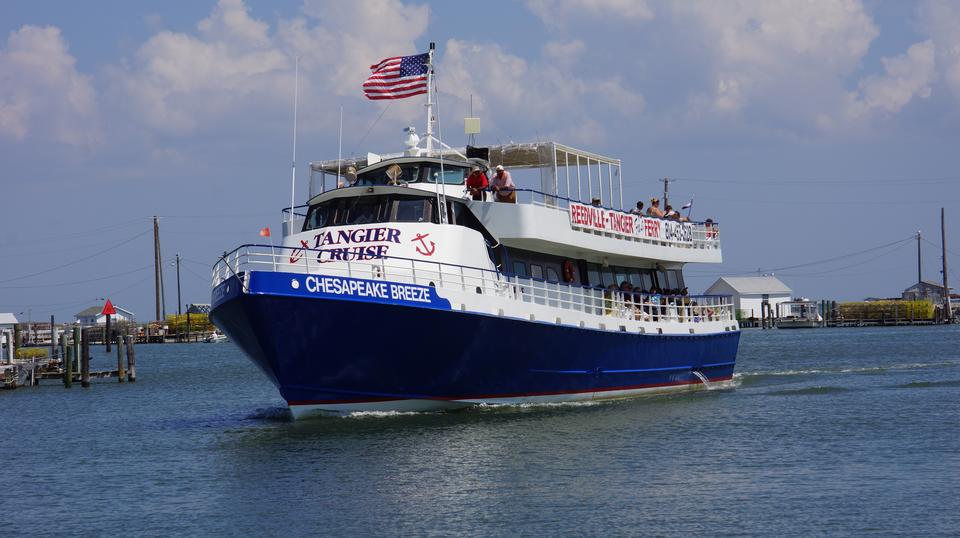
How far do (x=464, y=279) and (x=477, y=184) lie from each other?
3.13 m

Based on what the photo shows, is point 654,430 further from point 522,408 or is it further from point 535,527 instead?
point 535,527

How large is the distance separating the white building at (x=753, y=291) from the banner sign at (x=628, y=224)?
10353 cm

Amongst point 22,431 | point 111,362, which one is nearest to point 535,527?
point 22,431

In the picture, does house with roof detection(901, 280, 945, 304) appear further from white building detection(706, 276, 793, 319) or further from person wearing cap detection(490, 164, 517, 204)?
person wearing cap detection(490, 164, 517, 204)

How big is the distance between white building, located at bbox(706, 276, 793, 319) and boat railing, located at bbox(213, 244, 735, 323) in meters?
107

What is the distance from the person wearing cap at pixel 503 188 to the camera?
27.2 meters

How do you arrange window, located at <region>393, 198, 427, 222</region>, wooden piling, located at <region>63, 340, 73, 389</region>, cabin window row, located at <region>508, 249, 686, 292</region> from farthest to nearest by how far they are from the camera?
wooden piling, located at <region>63, 340, 73, 389</region> < cabin window row, located at <region>508, 249, 686, 292</region> < window, located at <region>393, 198, 427, 222</region>

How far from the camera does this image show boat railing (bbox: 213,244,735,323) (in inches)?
917

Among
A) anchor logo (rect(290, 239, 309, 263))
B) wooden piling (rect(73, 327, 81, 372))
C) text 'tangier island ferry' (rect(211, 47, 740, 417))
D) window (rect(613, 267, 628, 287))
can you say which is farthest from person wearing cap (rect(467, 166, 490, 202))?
wooden piling (rect(73, 327, 81, 372))

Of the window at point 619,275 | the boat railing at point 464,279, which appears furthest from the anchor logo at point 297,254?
the window at point 619,275

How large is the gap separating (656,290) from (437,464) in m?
15.6

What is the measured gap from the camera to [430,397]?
24422 mm

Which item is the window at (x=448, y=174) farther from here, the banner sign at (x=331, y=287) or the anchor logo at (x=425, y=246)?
the banner sign at (x=331, y=287)

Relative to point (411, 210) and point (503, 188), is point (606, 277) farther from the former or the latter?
point (411, 210)
